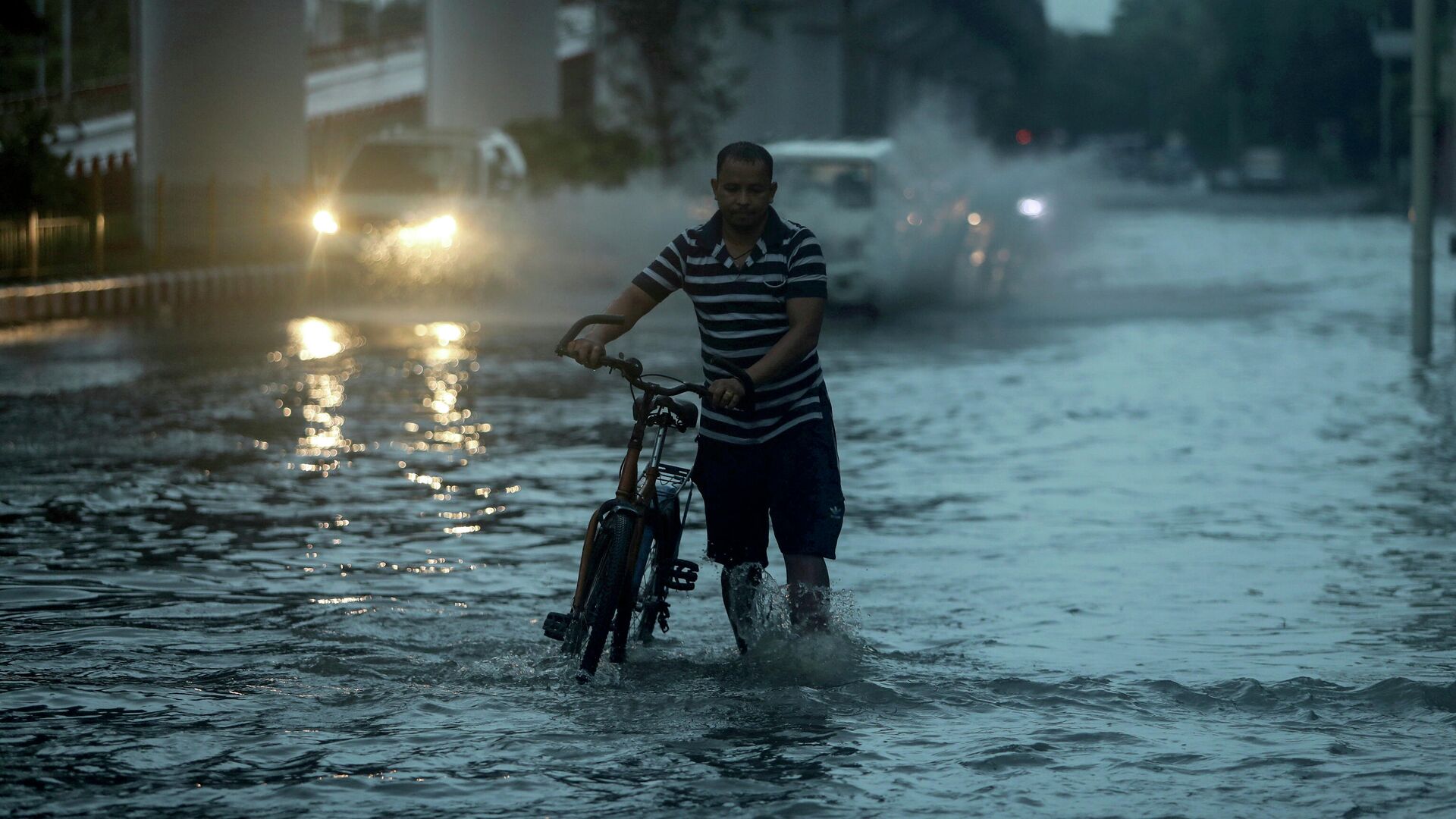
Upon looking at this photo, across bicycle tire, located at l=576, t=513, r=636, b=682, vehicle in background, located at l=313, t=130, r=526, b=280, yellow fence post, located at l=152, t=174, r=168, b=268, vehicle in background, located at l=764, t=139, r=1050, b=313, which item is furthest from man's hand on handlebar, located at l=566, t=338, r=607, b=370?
yellow fence post, located at l=152, t=174, r=168, b=268

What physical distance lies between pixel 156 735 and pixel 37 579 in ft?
8.62

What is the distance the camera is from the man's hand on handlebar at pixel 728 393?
5.87 m

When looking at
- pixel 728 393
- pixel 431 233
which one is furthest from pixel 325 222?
pixel 728 393

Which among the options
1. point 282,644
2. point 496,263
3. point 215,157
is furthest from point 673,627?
point 215,157

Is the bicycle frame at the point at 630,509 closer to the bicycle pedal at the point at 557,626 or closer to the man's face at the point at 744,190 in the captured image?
the bicycle pedal at the point at 557,626

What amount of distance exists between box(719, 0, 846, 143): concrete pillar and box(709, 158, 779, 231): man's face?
4372 centimetres

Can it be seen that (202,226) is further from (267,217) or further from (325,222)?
(325,222)

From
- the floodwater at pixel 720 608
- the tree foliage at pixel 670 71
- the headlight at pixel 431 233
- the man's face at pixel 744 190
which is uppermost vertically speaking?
the tree foliage at pixel 670 71

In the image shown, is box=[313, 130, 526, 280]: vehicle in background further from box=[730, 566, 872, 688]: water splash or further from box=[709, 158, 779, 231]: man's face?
box=[709, 158, 779, 231]: man's face

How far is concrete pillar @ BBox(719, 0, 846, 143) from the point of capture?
52562 millimetres

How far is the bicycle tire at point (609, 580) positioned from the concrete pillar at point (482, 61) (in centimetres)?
3296

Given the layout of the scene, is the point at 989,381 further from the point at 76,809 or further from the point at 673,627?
the point at 76,809

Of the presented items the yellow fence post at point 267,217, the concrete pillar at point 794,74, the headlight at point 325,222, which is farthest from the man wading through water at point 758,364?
the concrete pillar at point 794,74

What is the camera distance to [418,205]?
24.4 m
